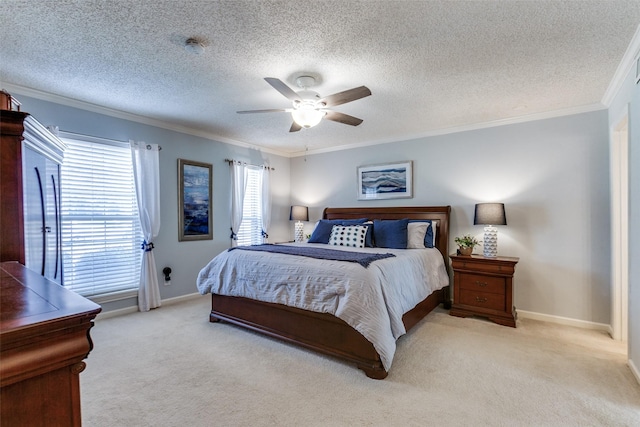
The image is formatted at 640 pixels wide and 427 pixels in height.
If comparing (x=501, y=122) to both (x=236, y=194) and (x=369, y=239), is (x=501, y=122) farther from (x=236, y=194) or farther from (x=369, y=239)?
(x=236, y=194)

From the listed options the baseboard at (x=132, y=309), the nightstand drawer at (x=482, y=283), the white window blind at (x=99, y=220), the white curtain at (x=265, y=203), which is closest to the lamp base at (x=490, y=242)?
the nightstand drawer at (x=482, y=283)

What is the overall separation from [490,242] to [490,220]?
0.27 metres

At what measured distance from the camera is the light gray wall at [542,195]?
130 inches

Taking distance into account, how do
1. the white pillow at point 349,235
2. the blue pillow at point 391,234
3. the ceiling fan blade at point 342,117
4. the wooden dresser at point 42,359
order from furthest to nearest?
1. the white pillow at point 349,235
2. the blue pillow at point 391,234
3. the ceiling fan blade at point 342,117
4. the wooden dresser at point 42,359

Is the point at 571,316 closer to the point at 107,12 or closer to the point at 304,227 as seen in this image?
the point at 304,227

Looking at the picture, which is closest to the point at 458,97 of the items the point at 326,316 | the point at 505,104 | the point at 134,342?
the point at 505,104

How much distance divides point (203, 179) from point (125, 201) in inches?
43.5

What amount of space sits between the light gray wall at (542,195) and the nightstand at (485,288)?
18.4 inches

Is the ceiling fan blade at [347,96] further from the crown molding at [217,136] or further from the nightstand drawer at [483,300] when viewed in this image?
the nightstand drawer at [483,300]

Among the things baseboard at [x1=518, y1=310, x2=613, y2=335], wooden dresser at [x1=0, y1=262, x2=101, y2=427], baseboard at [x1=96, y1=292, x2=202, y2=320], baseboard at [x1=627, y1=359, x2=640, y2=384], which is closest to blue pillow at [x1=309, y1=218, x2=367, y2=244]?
baseboard at [x1=96, y1=292, x2=202, y2=320]

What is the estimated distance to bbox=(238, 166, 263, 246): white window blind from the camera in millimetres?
5238

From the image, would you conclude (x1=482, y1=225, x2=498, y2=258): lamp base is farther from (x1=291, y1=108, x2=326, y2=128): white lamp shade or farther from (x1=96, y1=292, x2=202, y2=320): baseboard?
(x1=96, y1=292, x2=202, y2=320): baseboard

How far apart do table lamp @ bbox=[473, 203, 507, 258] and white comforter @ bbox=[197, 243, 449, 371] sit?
0.74 m

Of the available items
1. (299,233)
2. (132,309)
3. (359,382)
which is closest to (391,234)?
(299,233)
